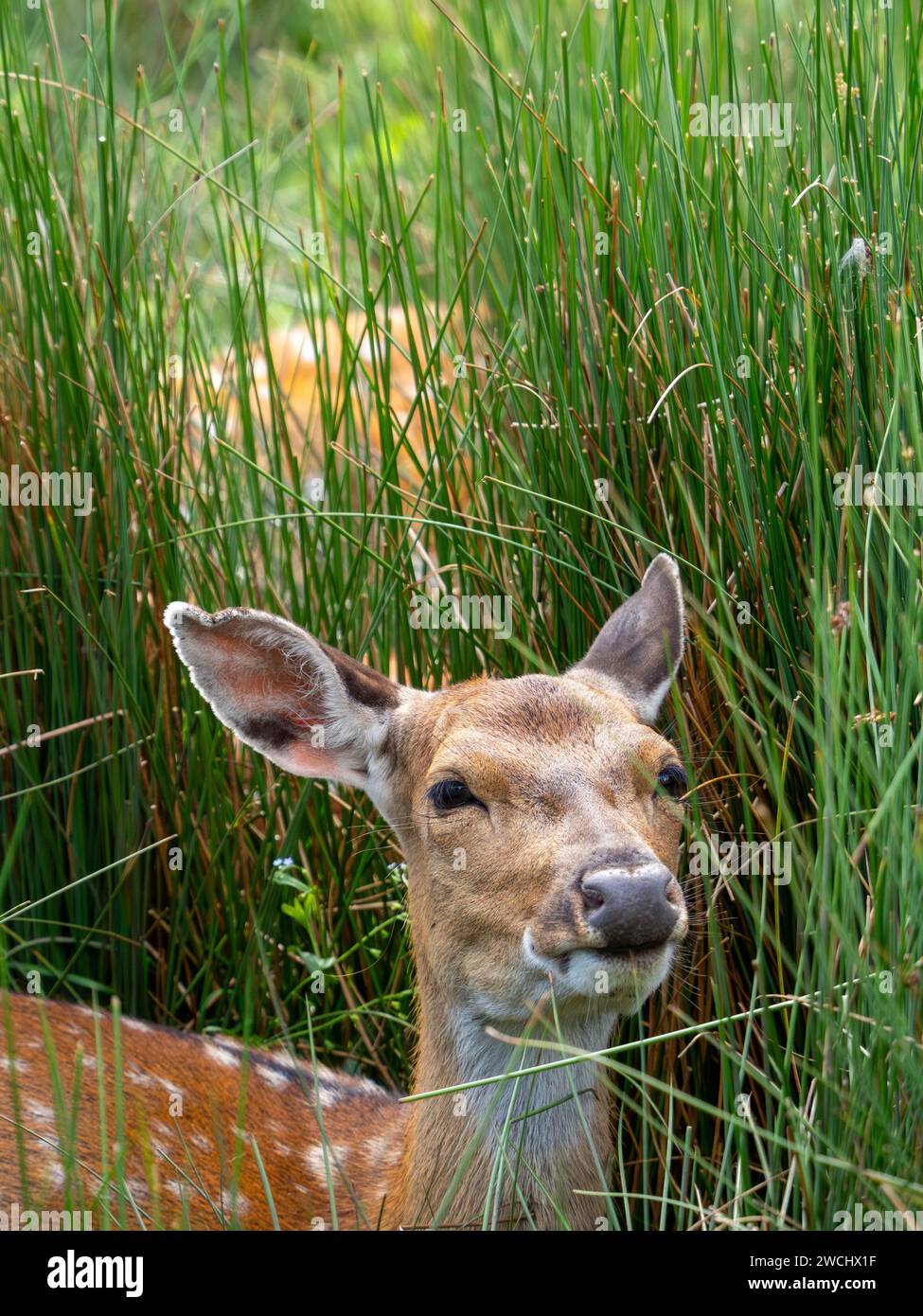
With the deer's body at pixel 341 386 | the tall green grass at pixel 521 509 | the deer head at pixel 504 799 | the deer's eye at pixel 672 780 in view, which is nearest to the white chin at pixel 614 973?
the deer head at pixel 504 799

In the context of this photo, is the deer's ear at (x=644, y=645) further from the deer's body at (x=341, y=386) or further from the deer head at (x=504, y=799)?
the deer's body at (x=341, y=386)

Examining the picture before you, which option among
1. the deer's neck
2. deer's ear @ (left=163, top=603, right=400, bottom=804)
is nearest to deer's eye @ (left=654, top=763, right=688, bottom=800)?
the deer's neck

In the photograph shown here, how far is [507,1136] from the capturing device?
10.6ft

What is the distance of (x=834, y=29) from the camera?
3.89m

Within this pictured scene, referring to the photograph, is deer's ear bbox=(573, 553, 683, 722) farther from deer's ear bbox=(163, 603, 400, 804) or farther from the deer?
deer's ear bbox=(163, 603, 400, 804)

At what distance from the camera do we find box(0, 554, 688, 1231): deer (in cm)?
292

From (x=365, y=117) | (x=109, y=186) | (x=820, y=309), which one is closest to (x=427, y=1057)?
(x=820, y=309)

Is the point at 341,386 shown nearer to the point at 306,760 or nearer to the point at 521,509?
the point at 521,509

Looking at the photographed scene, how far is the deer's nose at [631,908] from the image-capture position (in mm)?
2760

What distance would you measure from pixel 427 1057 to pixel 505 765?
0.72m

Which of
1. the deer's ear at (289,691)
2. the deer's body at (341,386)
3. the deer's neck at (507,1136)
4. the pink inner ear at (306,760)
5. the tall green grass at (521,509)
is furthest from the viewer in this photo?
the deer's body at (341,386)

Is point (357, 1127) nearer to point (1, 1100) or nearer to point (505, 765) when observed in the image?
point (1, 1100)

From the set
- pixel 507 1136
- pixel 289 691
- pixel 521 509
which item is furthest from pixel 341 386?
pixel 507 1136

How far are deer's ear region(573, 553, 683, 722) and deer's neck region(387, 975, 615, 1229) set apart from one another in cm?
80
